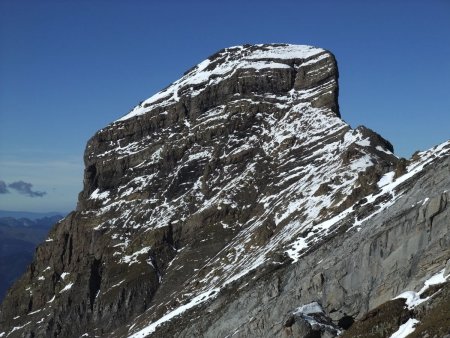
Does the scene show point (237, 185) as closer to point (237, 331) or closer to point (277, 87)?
point (277, 87)

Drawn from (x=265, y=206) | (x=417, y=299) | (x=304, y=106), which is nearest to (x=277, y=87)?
(x=304, y=106)

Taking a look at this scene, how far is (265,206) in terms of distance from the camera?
15288 cm

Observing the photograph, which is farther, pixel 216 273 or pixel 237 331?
pixel 216 273

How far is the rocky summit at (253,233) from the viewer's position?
70.6 metres

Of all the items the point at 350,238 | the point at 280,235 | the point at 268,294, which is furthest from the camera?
the point at 280,235

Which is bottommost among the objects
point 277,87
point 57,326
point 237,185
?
point 57,326

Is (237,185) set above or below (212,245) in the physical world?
above

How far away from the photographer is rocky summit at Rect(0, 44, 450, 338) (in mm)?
70562

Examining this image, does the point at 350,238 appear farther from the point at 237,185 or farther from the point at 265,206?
the point at 237,185

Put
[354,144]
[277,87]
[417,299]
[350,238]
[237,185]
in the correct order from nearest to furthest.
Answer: [417,299], [350,238], [354,144], [237,185], [277,87]

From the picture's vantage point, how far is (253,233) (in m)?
140

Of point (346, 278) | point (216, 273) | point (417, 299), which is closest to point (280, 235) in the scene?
point (216, 273)

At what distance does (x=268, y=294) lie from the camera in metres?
90.4

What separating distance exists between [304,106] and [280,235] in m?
66.1
